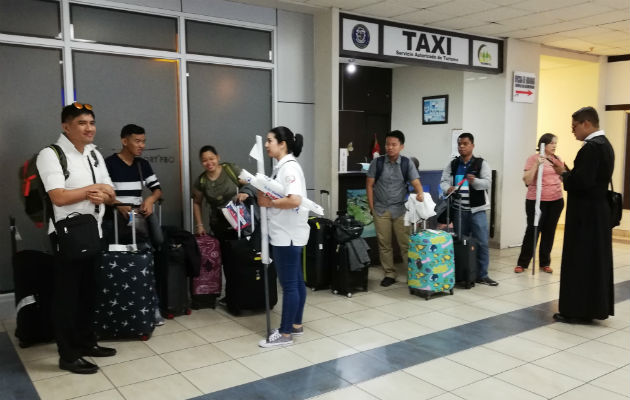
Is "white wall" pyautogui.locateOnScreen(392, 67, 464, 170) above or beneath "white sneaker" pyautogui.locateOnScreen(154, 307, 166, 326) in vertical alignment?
above

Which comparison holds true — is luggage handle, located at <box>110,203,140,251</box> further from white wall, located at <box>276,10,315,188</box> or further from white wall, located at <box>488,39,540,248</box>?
white wall, located at <box>488,39,540,248</box>

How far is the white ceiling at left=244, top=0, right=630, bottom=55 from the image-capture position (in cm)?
559

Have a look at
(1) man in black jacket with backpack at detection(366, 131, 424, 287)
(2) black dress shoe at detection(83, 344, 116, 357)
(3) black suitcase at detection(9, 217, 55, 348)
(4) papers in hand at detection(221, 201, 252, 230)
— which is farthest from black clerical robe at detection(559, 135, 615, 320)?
(3) black suitcase at detection(9, 217, 55, 348)

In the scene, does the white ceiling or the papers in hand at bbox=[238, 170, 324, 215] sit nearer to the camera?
the papers in hand at bbox=[238, 170, 324, 215]

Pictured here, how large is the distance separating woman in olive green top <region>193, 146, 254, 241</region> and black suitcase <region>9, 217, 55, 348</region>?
1.33 m

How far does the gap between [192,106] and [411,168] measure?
2.25 meters

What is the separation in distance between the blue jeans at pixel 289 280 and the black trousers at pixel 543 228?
3.46 m

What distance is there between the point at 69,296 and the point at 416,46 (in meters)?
4.87

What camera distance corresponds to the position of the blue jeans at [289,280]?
3678 mm

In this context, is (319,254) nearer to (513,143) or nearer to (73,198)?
(73,198)

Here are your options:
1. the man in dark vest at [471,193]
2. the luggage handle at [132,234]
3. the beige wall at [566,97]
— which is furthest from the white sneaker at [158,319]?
the beige wall at [566,97]

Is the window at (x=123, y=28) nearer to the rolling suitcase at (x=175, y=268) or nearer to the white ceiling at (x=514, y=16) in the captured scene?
the white ceiling at (x=514, y=16)

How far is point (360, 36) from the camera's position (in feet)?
19.5

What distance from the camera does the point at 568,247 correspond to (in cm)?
424
